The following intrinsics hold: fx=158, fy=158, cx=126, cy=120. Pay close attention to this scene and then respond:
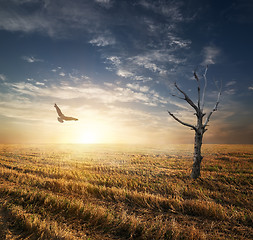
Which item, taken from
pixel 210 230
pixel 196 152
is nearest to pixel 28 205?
pixel 210 230

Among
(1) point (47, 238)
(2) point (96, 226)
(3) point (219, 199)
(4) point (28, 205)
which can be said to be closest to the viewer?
(1) point (47, 238)

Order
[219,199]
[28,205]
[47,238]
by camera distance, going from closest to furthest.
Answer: [47,238] < [28,205] < [219,199]

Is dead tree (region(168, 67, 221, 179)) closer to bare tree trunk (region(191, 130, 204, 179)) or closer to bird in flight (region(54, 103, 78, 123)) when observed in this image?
bare tree trunk (region(191, 130, 204, 179))

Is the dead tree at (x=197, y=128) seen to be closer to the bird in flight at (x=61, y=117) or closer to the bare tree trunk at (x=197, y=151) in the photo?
the bare tree trunk at (x=197, y=151)

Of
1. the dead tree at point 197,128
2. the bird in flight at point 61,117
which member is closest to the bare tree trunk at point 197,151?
the dead tree at point 197,128

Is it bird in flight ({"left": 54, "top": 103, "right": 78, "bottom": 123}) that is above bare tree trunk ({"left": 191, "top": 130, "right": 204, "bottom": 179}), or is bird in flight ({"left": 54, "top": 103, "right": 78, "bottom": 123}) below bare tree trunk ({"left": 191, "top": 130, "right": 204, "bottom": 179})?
above

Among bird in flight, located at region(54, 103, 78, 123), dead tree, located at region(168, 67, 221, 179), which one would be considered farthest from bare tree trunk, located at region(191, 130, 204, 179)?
bird in flight, located at region(54, 103, 78, 123)

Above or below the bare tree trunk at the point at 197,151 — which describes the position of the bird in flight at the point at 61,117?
above

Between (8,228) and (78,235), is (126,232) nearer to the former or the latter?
(78,235)

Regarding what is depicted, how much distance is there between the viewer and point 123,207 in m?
5.59

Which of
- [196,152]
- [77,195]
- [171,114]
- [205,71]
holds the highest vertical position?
[205,71]

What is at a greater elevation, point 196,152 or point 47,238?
point 196,152

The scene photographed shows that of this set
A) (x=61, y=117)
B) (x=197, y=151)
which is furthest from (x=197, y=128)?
(x=61, y=117)

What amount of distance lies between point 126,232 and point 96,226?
84 centimetres
